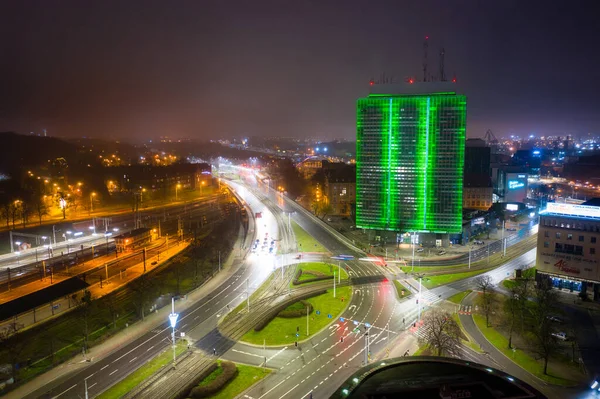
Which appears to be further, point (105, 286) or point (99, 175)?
point (99, 175)

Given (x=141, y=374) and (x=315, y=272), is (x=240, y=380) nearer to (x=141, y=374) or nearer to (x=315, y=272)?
(x=141, y=374)

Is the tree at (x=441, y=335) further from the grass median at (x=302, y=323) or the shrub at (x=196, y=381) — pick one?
the shrub at (x=196, y=381)

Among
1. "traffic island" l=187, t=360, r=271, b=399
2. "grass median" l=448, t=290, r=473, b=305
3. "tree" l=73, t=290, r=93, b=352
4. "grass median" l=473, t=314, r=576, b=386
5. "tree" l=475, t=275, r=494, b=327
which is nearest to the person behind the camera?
"traffic island" l=187, t=360, r=271, b=399

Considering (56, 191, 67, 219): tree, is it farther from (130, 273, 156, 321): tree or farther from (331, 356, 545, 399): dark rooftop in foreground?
(331, 356, 545, 399): dark rooftop in foreground

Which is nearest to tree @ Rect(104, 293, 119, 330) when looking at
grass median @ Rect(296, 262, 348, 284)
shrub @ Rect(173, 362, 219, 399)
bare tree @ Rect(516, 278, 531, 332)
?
shrub @ Rect(173, 362, 219, 399)

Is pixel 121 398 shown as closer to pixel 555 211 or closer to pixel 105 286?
pixel 105 286

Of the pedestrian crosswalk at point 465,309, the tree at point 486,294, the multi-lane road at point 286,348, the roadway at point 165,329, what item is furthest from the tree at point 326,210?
the pedestrian crosswalk at point 465,309

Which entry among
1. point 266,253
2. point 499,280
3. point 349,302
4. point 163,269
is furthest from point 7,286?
point 499,280
